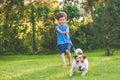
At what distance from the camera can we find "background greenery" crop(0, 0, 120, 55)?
877 inches

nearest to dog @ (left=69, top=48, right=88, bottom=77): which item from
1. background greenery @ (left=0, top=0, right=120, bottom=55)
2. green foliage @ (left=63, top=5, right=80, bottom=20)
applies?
background greenery @ (left=0, top=0, right=120, bottom=55)

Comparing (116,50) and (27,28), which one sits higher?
(27,28)

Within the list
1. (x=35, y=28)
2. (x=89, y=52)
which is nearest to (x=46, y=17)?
(x=35, y=28)

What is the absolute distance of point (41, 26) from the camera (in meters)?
23.3

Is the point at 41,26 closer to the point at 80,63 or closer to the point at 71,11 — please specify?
the point at 71,11

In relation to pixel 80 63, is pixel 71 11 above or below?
above

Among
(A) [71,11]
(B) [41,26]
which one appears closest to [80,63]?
(B) [41,26]

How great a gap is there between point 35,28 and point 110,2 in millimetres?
4431

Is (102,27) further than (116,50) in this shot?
No

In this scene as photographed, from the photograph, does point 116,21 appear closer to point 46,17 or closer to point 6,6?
point 46,17

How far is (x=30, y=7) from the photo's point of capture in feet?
75.5

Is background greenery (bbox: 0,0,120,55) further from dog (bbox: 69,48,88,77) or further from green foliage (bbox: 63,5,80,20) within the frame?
dog (bbox: 69,48,88,77)

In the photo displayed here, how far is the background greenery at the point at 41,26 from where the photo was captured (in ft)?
73.0

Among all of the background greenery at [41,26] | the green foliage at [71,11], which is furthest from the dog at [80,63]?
the green foliage at [71,11]
